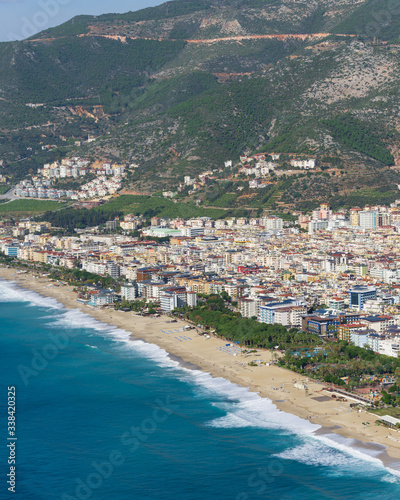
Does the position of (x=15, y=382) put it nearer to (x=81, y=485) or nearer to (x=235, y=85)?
(x=81, y=485)

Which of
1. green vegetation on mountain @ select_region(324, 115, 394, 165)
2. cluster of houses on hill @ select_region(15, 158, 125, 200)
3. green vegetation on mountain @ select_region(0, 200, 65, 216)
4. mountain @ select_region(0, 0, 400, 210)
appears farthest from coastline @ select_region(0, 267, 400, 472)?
cluster of houses on hill @ select_region(15, 158, 125, 200)

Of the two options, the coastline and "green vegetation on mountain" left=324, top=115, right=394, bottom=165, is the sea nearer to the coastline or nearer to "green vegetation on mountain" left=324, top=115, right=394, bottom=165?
the coastline

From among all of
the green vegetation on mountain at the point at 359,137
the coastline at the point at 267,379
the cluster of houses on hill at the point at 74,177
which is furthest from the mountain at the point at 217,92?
the coastline at the point at 267,379

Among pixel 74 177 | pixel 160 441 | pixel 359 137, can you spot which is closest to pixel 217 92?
pixel 74 177

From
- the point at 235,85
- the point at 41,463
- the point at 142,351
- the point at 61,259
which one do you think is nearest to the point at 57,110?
the point at 235,85

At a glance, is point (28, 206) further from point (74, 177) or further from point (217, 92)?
point (217, 92)

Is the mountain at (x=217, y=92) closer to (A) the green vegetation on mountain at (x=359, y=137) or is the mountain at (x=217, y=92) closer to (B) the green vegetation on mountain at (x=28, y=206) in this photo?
(A) the green vegetation on mountain at (x=359, y=137)
